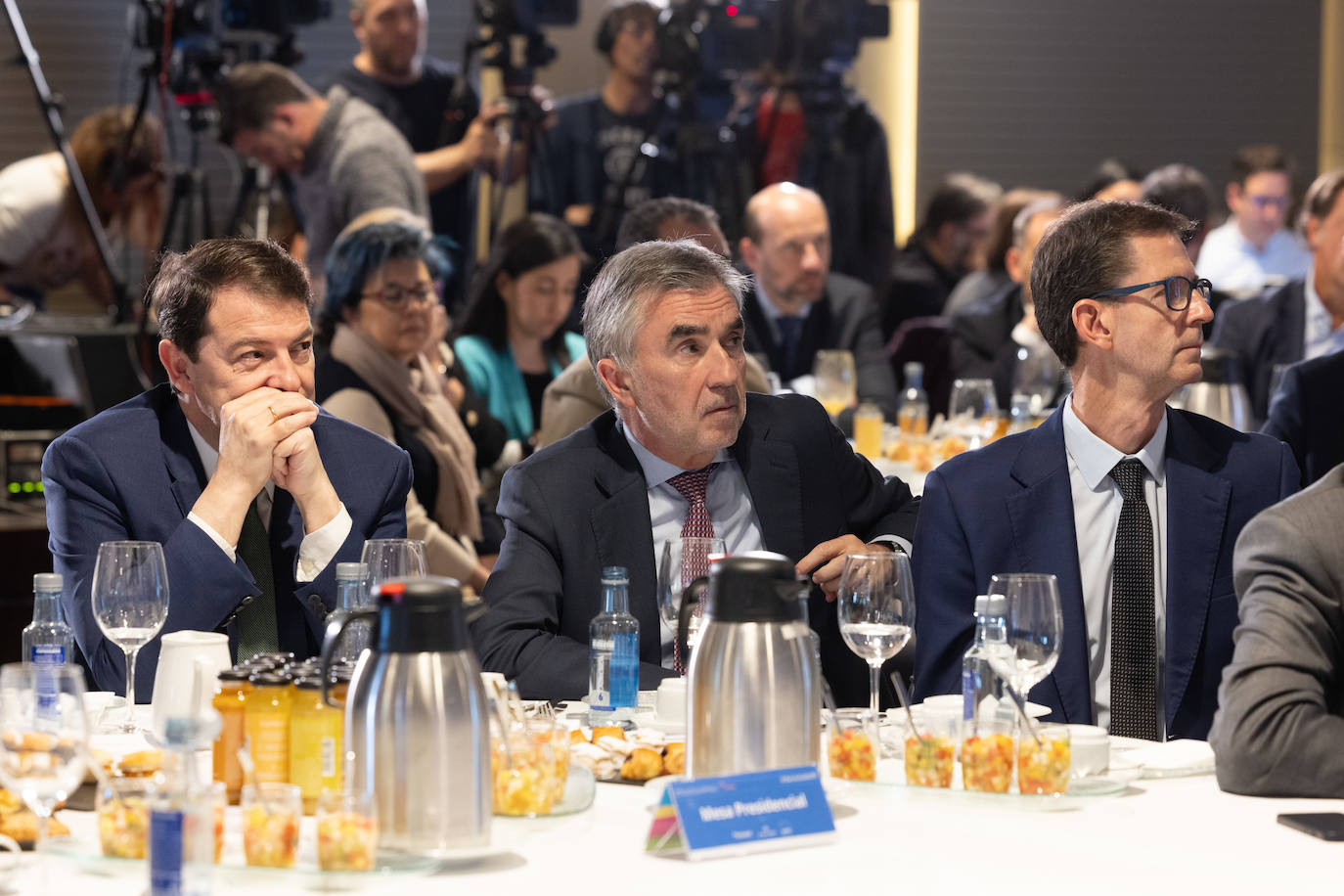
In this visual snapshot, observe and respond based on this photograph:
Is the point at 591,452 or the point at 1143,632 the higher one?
the point at 591,452

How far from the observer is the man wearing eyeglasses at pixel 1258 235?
27.6ft

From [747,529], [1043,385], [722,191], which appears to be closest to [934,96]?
[722,191]

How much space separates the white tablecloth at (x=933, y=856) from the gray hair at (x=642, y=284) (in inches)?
42.6

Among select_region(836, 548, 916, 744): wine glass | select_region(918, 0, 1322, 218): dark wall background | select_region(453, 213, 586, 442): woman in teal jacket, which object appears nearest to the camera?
select_region(836, 548, 916, 744): wine glass

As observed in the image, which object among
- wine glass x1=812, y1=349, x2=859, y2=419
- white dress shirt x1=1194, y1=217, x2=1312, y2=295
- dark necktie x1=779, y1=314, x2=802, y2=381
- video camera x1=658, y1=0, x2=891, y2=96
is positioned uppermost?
video camera x1=658, y1=0, x2=891, y2=96

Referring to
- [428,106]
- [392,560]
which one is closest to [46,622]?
[392,560]

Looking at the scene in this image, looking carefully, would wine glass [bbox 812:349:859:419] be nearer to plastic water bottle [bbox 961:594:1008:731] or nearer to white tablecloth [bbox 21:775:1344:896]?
plastic water bottle [bbox 961:594:1008:731]

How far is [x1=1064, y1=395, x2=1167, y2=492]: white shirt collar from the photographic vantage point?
2.49m

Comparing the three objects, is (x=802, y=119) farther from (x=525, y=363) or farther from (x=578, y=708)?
(x=578, y=708)

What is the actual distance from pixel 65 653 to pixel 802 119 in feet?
18.7

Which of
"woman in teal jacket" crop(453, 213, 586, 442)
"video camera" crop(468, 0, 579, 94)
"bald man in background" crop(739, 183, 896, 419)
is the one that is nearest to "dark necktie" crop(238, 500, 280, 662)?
"woman in teal jacket" crop(453, 213, 586, 442)

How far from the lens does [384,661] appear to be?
5.02 feet

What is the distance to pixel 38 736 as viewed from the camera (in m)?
1.48

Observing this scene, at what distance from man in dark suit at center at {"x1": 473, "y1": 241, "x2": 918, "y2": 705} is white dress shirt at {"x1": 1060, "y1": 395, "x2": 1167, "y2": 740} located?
0.34 metres
